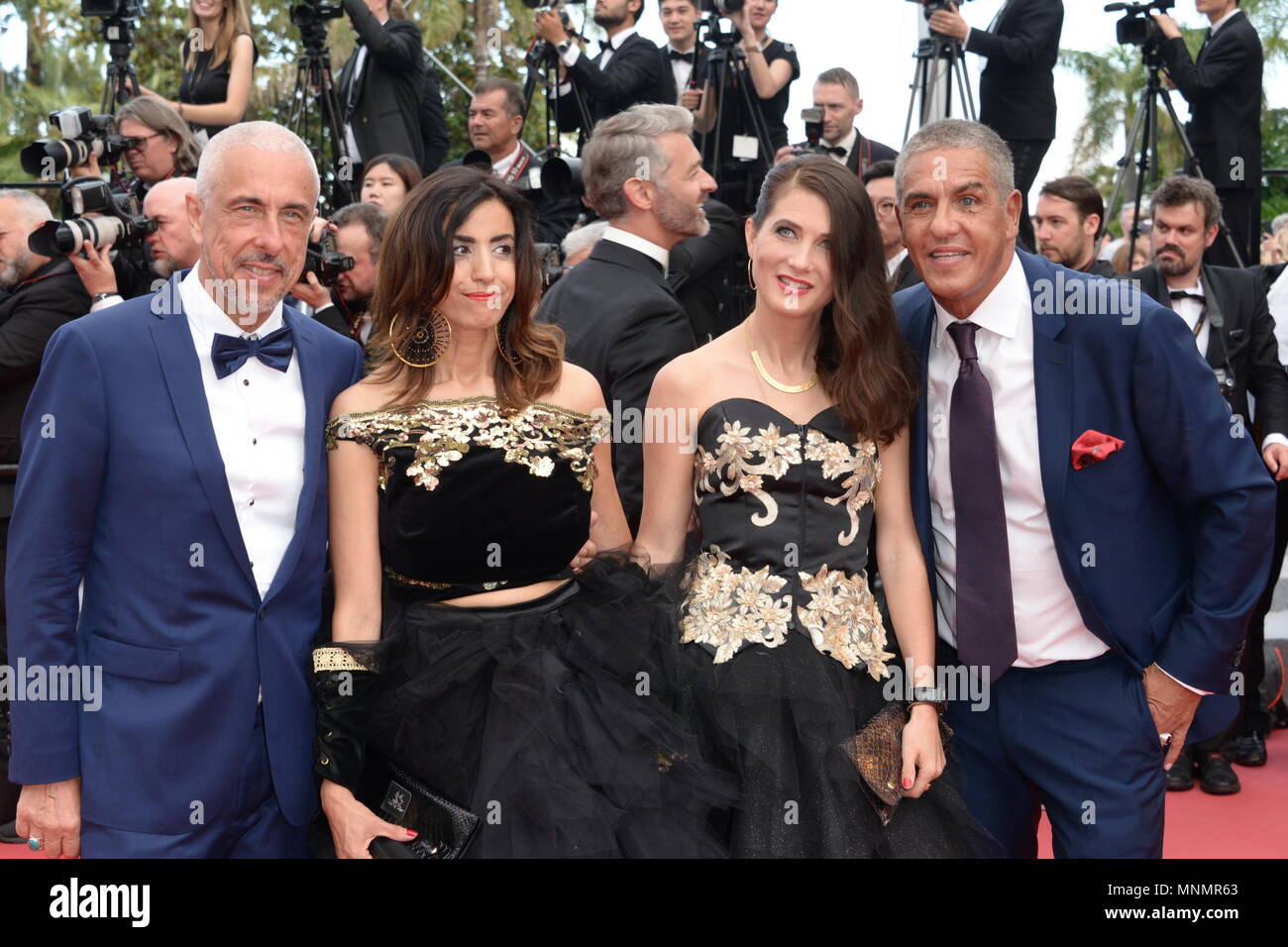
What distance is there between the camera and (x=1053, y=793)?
2564 millimetres

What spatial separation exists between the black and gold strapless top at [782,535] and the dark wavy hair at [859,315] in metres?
0.06

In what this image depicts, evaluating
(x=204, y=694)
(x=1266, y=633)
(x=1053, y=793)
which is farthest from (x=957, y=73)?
(x=204, y=694)

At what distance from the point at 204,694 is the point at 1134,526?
70.3 inches

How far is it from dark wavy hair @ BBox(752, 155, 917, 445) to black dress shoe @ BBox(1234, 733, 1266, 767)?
311cm

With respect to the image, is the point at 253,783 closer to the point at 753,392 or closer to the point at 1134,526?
the point at 753,392

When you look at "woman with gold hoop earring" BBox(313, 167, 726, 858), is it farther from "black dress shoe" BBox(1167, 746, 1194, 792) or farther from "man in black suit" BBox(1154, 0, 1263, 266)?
"man in black suit" BBox(1154, 0, 1263, 266)

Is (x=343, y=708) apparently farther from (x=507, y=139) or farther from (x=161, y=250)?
(x=507, y=139)

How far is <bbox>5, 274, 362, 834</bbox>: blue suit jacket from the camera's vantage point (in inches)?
88.6

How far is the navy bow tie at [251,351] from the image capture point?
2.37 meters

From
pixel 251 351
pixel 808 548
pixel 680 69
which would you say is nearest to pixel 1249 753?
pixel 808 548

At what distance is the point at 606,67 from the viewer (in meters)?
6.37

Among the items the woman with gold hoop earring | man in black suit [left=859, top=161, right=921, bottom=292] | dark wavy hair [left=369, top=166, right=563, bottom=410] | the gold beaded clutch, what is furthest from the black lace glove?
man in black suit [left=859, top=161, right=921, bottom=292]

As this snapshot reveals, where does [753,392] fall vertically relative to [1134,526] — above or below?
above

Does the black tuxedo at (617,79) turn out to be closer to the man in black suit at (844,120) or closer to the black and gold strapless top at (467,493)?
the man in black suit at (844,120)
